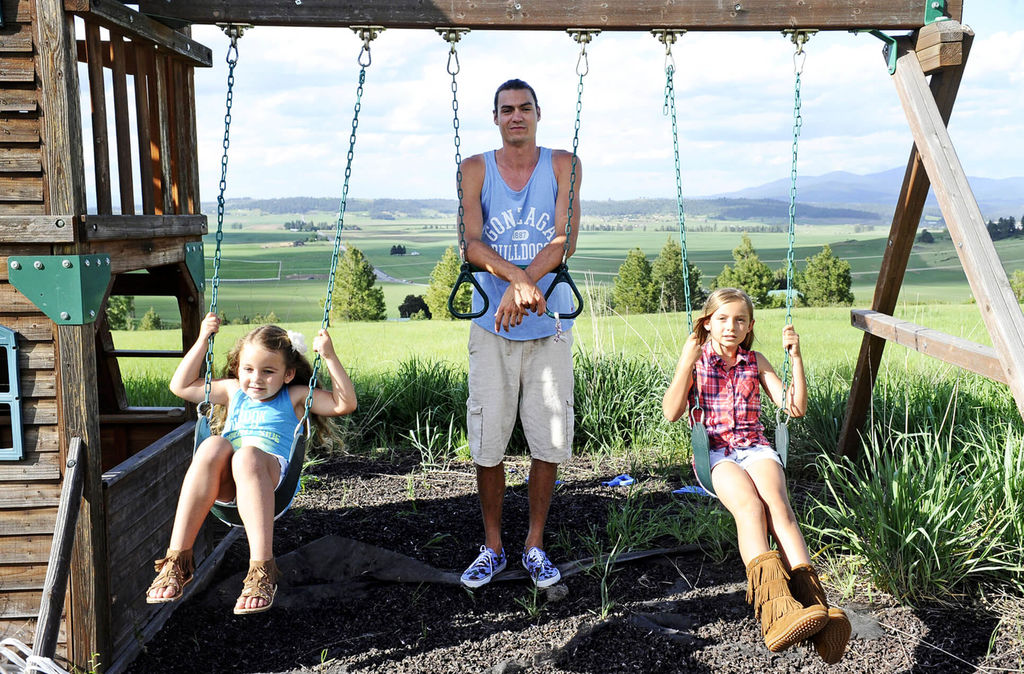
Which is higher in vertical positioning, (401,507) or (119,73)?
(119,73)

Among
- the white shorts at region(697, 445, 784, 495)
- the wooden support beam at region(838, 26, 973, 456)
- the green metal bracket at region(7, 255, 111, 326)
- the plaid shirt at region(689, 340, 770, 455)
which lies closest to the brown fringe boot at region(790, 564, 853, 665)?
the white shorts at region(697, 445, 784, 495)

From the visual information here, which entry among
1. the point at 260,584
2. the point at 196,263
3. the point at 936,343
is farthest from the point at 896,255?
the point at 196,263

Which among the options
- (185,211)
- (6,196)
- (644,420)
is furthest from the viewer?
(644,420)

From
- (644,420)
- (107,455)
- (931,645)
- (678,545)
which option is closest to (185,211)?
(107,455)

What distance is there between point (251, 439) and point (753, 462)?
204 centimetres

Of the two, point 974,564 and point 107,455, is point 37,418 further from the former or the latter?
point 974,564

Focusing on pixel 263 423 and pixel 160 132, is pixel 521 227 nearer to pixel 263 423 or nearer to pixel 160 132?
pixel 263 423

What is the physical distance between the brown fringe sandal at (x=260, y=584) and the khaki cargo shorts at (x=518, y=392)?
1.09 meters

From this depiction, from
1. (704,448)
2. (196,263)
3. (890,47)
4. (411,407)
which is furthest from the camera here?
(411,407)

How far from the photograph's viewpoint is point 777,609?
2924 millimetres

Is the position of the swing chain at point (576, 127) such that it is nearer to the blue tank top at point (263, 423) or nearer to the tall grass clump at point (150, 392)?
the blue tank top at point (263, 423)

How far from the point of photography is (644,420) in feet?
20.8

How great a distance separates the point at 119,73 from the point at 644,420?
416cm

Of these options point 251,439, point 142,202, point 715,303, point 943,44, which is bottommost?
point 251,439
